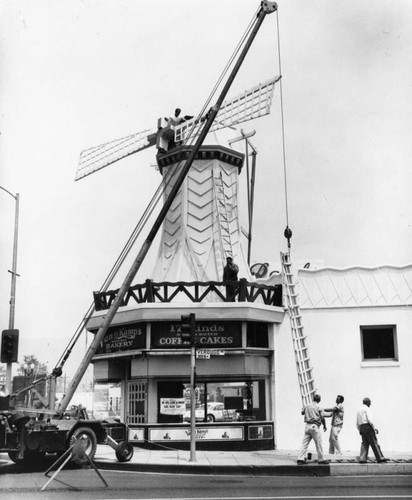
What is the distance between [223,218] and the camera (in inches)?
1013

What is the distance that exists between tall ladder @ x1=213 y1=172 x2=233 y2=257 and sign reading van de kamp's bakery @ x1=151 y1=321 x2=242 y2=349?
4.38m

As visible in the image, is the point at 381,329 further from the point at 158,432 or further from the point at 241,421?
the point at 158,432

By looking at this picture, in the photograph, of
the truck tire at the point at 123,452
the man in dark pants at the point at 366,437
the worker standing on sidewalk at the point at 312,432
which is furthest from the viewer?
the truck tire at the point at 123,452

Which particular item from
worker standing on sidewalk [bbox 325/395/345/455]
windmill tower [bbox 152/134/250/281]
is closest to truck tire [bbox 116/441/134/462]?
worker standing on sidewalk [bbox 325/395/345/455]

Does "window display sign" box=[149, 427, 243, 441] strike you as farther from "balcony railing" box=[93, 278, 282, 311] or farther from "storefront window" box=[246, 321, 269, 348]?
"balcony railing" box=[93, 278, 282, 311]

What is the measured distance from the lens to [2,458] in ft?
59.8

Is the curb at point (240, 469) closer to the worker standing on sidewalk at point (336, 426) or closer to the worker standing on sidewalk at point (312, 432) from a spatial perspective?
the worker standing on sidewalk at point (312, 432)

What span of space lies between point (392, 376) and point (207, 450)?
645cm

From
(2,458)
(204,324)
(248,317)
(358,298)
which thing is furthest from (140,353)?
(358,298)

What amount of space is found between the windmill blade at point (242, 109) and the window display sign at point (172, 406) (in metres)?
9.63

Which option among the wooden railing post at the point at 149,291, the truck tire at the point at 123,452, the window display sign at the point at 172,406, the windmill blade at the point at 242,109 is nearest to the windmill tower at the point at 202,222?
the windmill blade at the point at 242,109

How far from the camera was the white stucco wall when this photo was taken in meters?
21.3

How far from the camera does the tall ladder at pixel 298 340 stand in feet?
66.8

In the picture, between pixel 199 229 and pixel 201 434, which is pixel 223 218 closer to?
pixel 199 229
